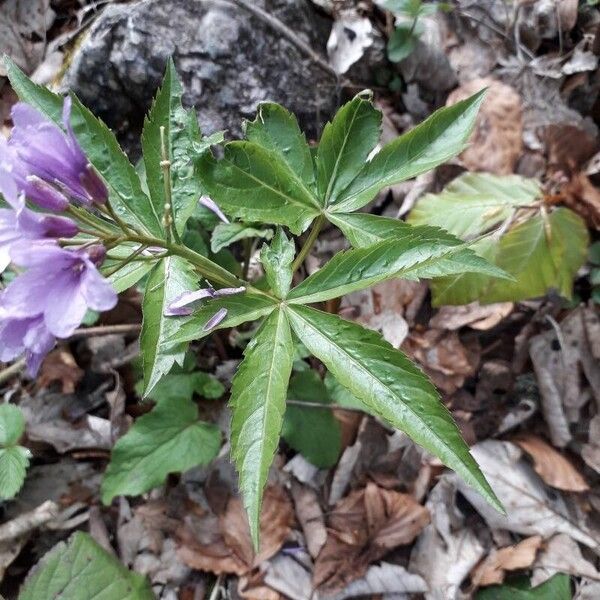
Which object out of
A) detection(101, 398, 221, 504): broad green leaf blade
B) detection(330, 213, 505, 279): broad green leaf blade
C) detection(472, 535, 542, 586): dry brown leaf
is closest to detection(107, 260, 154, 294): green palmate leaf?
detection(330, 213, 505, 279): broad green leaf blade

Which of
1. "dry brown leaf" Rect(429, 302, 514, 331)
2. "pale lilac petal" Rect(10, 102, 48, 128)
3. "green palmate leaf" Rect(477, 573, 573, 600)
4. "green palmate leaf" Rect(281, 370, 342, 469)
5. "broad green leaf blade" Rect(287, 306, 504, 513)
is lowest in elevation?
"green palmate leaf" Rect(477, 573, 573, 600)

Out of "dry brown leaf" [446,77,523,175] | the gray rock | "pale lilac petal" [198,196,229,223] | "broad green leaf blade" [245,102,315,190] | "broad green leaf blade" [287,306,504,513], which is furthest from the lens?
Result: "dry brown leaf" [446,77,523,175]

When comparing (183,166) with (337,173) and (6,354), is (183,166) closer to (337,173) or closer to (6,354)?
(337,173)

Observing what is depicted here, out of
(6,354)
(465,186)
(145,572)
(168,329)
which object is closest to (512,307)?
(465,186)

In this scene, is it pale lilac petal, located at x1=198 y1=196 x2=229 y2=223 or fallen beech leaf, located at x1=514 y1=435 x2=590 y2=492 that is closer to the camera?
pale lilac petal, located at x1=198 y1=196 x2=229 y2=223

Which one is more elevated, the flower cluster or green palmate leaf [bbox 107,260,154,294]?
the flower cluster

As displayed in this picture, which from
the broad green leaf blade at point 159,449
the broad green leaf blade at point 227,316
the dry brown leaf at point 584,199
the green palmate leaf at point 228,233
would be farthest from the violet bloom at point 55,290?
the dry brown leaf at point 584,199

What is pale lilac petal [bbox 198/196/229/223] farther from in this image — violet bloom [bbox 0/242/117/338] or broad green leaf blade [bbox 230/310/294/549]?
violet bloom [bbox 0/242/117/338]

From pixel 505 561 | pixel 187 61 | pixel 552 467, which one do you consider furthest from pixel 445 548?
pixel 187 61
